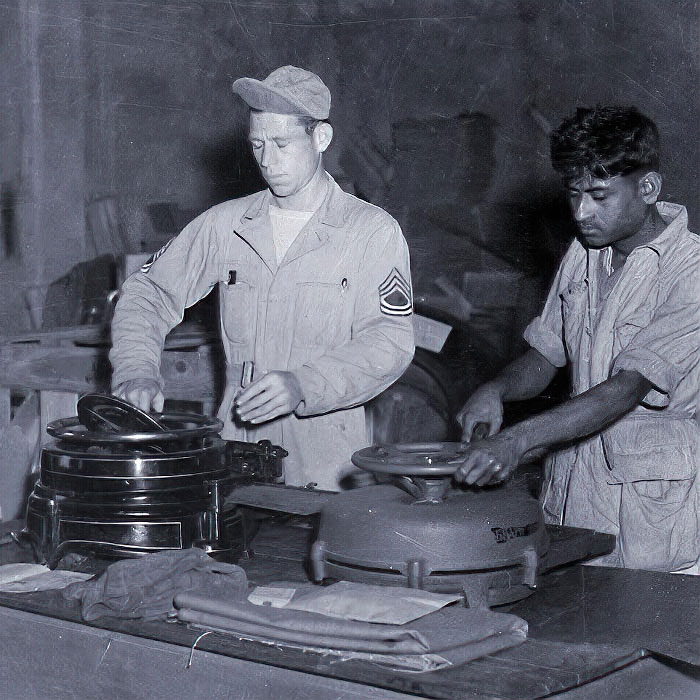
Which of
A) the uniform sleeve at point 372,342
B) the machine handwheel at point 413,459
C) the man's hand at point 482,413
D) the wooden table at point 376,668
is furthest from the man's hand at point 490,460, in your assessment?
the uniform sleeve at point 372,342

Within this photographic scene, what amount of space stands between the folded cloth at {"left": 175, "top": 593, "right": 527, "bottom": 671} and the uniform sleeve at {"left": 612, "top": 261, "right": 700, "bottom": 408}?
3.35 ft

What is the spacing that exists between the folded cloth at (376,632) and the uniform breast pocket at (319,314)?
1.43m

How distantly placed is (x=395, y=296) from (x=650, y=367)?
779mm

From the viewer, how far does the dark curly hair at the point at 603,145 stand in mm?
2578

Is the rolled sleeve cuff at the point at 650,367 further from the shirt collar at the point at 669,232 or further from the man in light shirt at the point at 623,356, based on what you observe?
the shirt collar at the point at 669,232

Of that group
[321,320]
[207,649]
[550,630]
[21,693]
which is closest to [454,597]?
[550,630]

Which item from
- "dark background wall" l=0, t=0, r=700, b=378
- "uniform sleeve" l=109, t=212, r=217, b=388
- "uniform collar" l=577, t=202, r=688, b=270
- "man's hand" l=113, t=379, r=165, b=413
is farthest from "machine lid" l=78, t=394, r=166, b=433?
"dark background wall" l=0, t=0, r=700, b=378

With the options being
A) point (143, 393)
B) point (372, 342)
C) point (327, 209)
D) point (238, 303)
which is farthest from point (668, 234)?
point (143, 393)

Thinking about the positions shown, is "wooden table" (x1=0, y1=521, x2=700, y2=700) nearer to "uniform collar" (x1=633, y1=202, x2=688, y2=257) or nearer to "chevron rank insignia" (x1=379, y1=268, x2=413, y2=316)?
"uniform collar" (x1=633, y1=202, x2=688, y2=257)

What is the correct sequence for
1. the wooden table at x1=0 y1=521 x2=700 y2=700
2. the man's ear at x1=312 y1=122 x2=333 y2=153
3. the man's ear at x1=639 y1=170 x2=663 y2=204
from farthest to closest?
the man's ear at x1=312 y1=122 x2=333 y2=153 → the man's ear at x1=639 y1=170 x2=663 y2=204 → the wooden table at x1=0 y1=521 x2=700 y2=700

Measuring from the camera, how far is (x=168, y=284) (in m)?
3.14

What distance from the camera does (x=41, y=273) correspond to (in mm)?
5828

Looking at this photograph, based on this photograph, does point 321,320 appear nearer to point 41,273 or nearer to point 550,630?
point 550,630

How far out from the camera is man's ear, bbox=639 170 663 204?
8.67ft
